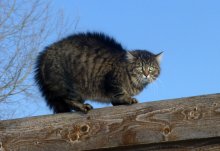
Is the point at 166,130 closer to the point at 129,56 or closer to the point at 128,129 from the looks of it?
the point at 128,129

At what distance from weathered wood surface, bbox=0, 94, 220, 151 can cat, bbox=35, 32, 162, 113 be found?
118 cm

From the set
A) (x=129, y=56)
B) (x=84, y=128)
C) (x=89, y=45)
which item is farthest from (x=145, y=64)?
A: (x=84, y=128)

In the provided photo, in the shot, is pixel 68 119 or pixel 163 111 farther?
pixel 68 119

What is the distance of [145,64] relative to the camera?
13.6ft

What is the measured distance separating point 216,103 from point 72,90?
1.84 m

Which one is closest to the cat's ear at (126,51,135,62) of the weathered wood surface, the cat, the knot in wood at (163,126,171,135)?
the cat

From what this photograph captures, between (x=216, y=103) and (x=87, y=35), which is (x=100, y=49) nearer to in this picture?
(x=87, y=35)

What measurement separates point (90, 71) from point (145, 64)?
63 cm

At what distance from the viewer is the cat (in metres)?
3.54

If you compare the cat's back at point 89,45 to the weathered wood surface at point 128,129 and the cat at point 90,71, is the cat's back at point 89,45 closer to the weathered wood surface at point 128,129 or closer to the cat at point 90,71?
the cat at point 90,71

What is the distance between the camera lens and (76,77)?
11.7 feet

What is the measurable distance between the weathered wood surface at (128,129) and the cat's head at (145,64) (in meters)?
2.04

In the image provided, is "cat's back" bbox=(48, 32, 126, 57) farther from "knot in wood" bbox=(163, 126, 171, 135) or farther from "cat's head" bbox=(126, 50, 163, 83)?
"knot in wood" bbox=(163, 126, 171, 135)

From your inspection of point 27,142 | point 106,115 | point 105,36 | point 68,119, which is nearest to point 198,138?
point 106,115
